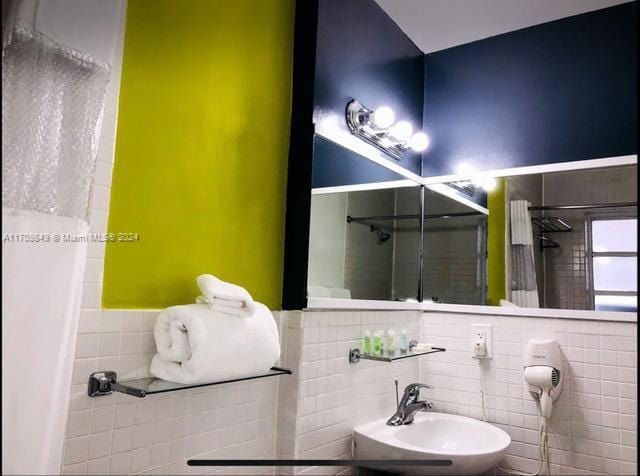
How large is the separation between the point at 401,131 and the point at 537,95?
63 cm

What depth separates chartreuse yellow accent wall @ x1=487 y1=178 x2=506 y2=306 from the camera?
223 centimetres

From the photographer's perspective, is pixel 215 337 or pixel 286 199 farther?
pixel 286 199

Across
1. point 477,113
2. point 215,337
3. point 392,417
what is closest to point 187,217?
point 215,337

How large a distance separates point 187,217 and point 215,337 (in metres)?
0.38

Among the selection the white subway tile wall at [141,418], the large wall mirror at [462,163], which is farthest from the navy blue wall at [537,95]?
the white subway tile wall at [141,418]

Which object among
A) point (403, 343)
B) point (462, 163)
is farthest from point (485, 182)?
point (403, 343)

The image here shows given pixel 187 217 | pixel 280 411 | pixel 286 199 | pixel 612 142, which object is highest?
pixel 612 142

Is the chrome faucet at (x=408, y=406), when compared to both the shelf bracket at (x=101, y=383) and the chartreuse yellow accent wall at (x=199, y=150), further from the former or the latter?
the shelf bracket at (x=101, y=383)

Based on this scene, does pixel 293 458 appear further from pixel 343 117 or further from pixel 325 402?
pixel 343 117

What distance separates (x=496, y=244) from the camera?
7.45ft

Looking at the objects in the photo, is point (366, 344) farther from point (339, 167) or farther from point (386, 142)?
point (386, 142)

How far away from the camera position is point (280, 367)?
1.72 m

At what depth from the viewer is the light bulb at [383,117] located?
81.7 inches

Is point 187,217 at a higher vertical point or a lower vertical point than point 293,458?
higher
